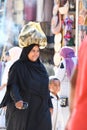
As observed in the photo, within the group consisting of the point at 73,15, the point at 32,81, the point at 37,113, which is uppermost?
the point at 73,15

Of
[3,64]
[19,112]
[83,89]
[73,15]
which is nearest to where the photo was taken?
[83,89]

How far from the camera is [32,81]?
3.91m

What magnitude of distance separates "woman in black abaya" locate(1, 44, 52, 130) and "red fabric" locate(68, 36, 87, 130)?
2.51m

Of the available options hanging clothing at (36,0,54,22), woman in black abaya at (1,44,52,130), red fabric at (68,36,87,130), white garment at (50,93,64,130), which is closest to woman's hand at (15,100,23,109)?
woman in black abaya at (1,44,52,130)

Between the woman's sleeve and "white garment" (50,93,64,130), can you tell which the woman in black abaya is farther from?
"white garment" (50,93,64,130)

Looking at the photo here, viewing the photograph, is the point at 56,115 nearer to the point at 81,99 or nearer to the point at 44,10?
the point at 44,10

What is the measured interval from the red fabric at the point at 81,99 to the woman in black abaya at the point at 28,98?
251 centimetres

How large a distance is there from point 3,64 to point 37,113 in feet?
6.34

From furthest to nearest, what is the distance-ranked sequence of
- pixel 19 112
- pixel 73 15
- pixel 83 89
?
pixel 73 15 < pixel 19 112 < pixel 83 89

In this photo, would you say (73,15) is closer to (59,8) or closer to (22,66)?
(59,8)

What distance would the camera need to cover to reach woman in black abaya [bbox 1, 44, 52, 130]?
152 inches

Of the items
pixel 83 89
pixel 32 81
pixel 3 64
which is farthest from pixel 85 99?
pixel 3 64

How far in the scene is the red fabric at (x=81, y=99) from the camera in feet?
4.20

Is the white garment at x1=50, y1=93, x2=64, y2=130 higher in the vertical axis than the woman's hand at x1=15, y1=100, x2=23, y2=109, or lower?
lower
